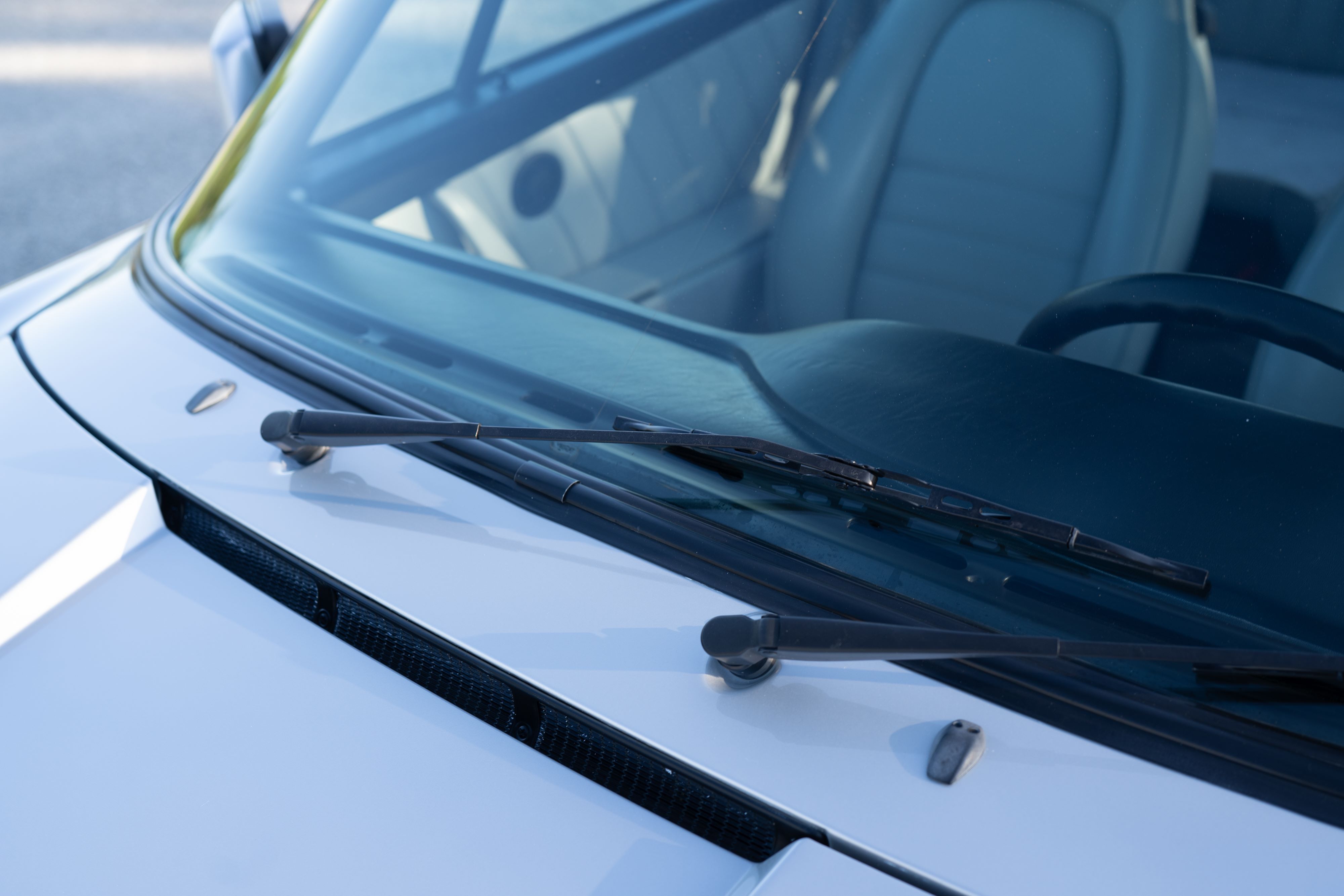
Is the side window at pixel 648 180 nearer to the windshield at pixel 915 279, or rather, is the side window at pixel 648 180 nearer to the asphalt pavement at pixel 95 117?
the windshield at pixel 915 279

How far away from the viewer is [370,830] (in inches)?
34.9

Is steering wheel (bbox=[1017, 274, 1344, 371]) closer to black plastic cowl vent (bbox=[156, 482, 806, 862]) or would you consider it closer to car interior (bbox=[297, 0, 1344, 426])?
car interior (bbox=[297, 0, 1344, 426])

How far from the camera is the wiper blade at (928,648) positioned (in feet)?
2.67

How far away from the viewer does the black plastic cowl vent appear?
0.87 metres

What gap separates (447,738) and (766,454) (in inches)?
15.8

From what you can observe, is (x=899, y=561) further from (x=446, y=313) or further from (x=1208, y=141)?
(x=446, y=313)

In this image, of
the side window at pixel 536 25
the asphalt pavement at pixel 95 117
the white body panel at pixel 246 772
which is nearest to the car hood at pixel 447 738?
Result: the white body panel at pixel 246 772

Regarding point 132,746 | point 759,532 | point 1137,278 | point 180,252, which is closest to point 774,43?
point 1137,278

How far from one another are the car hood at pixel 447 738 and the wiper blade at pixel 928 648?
59mm

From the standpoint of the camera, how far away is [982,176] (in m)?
1.09

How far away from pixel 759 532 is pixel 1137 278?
451 millimetres

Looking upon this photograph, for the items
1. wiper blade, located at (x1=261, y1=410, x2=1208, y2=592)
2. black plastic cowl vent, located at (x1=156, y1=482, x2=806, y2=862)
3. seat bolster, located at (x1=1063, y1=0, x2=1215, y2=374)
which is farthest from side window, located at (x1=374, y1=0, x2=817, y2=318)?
black plastic cowl vent, located at (x1=156, y1=482, x2=806, y2=862)

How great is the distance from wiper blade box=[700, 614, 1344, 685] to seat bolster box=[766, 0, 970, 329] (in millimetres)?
390

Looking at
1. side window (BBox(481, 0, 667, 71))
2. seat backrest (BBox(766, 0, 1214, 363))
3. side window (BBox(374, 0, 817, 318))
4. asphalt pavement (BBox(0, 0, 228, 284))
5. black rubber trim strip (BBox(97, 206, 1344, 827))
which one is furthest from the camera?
asphalt pavement (BBox(0, 0, 228, 284))
